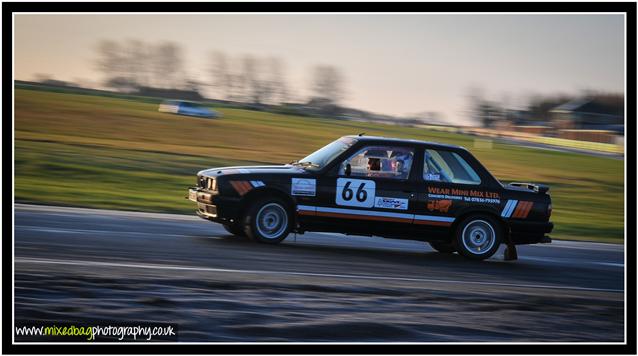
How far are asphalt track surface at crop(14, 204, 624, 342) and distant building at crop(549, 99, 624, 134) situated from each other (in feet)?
80.0

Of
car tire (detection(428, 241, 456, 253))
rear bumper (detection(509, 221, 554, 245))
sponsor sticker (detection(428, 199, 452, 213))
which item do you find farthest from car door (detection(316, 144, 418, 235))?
rear bumper (detection(509, 221, 554, 245))

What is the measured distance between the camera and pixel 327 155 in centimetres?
1164

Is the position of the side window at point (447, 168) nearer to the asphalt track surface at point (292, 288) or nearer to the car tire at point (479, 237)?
the car tire at point (479, 237)

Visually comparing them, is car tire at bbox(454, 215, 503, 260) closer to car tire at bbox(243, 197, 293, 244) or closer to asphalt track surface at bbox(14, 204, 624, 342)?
asphalt track surface at bbox(14, 204, 624, 342)

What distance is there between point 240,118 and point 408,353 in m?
24.1

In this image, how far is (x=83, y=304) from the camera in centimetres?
745

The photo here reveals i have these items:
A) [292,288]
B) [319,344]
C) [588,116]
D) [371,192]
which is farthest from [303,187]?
[588,116]

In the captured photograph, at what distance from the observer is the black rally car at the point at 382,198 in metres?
11.1

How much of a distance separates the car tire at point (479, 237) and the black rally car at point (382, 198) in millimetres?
14

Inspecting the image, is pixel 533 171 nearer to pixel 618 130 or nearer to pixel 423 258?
pixel 618 130

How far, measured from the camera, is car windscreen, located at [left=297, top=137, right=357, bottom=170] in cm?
1152

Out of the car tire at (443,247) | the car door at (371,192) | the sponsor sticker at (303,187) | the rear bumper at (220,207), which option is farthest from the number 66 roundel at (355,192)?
the car tire at (443,247)

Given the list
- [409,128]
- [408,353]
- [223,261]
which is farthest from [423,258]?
[409,128]

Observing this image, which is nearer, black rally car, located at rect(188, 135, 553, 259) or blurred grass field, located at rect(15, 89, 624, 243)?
black rally car, located at rect(188, 135, 553, 259)
